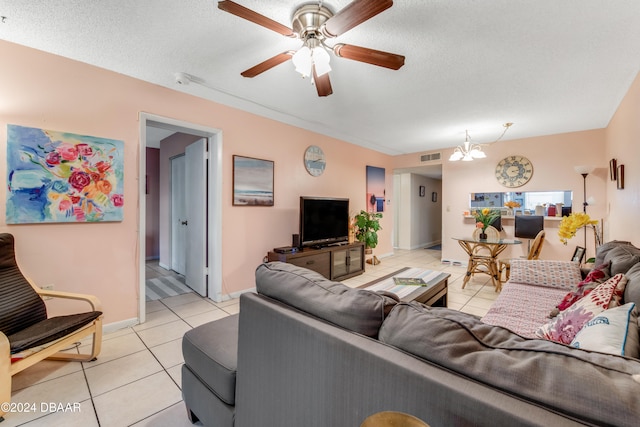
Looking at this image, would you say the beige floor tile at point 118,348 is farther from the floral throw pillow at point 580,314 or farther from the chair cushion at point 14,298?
the floral throw pillow at point 580,314

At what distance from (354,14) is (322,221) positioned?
9.66ft

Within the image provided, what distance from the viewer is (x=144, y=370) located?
194 centimetres

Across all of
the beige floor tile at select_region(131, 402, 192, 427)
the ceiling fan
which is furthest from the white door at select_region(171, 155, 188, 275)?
the ceiling fan

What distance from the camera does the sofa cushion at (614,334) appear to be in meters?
0.82

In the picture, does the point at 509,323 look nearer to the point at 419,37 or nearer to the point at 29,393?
the point at 419,37

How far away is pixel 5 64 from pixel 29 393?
7.89 ft

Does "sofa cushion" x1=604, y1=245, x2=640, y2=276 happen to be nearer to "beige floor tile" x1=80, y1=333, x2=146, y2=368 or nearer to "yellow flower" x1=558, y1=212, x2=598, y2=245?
"yellow flower" x1=558, y1=212, x2=598, y2=245

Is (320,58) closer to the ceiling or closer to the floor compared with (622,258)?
closer to the ceiling

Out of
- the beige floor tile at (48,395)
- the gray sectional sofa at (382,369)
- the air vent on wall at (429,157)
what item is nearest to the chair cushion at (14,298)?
the beige floor tile at (48,395)

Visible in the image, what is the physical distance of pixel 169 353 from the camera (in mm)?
2174

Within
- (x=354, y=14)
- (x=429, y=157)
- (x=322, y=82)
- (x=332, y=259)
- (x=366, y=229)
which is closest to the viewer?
(x=354, y=14)

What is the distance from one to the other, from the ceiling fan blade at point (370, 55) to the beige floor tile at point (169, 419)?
97.6 inches

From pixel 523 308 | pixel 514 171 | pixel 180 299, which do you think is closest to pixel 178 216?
pixel 180 299

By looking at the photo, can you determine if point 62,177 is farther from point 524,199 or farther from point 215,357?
point 524,199
